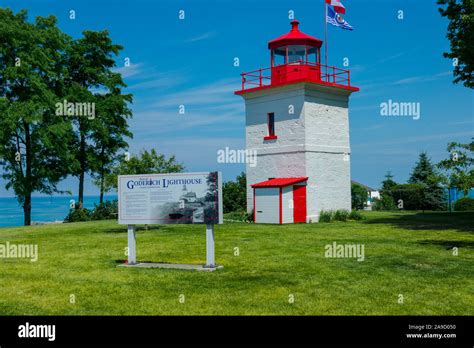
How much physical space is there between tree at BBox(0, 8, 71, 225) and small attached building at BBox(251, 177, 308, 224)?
15.5 meters

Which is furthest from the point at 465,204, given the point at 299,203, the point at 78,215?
the point at 78,215

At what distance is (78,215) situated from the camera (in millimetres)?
35812

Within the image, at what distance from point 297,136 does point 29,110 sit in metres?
17.8

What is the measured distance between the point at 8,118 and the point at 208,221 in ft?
83.7

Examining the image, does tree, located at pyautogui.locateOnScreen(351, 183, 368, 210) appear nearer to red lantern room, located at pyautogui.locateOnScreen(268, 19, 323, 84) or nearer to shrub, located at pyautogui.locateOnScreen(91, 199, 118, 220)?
red lantern room, located at pyautogui.locateOnScreen(268, 19, 323, 84)

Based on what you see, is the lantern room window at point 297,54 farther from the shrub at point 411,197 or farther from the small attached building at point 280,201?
the shrub at point 411,197

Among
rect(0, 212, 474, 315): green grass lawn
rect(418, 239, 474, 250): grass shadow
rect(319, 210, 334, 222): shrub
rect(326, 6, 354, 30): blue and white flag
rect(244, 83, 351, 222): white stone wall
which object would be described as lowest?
rect(0, 212, 474, 315): green grass lawn

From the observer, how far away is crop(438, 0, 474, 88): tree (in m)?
22.4

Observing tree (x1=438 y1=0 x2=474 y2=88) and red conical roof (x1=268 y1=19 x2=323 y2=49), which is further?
red conical roof (x1=268 y1=19 x2=323 y2=49)

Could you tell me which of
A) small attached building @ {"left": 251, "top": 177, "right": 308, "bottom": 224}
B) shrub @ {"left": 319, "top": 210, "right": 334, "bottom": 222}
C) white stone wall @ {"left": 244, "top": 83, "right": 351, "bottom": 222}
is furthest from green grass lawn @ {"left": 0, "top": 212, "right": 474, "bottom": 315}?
white stone wall @ {"left": 244, "top": 83, "right": 351, "bottom": 222}

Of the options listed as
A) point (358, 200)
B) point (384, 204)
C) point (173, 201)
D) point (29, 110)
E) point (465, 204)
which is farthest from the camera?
point (384, 204)

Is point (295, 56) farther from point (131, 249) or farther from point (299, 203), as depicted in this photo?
point (131, 249)
